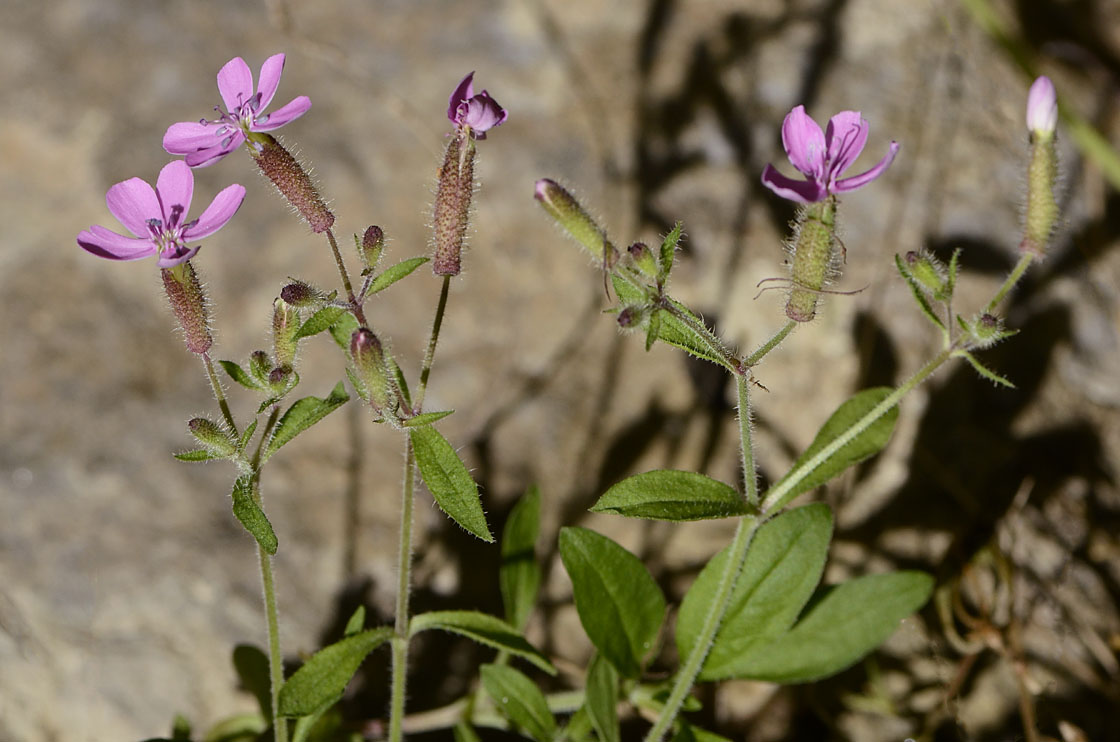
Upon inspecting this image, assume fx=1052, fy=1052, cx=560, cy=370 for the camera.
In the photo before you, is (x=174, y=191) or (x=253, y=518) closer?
(x=253, y=518)

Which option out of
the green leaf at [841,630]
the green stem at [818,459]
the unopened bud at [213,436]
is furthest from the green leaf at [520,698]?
the unopened bud at [213,436]

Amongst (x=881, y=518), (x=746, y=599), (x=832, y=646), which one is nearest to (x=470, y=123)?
(x=746, y=599)

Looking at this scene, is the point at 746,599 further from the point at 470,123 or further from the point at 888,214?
the point at 888,214

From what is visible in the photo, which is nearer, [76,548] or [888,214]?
[76,548]

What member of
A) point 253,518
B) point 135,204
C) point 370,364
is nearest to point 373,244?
point 370,364

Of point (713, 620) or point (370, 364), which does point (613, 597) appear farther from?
point (370, 364)

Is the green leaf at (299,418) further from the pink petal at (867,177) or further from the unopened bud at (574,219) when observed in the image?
the pink petal at (867,177)

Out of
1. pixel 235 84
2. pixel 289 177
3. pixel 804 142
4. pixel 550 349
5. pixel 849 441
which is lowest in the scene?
pixel 849 441
